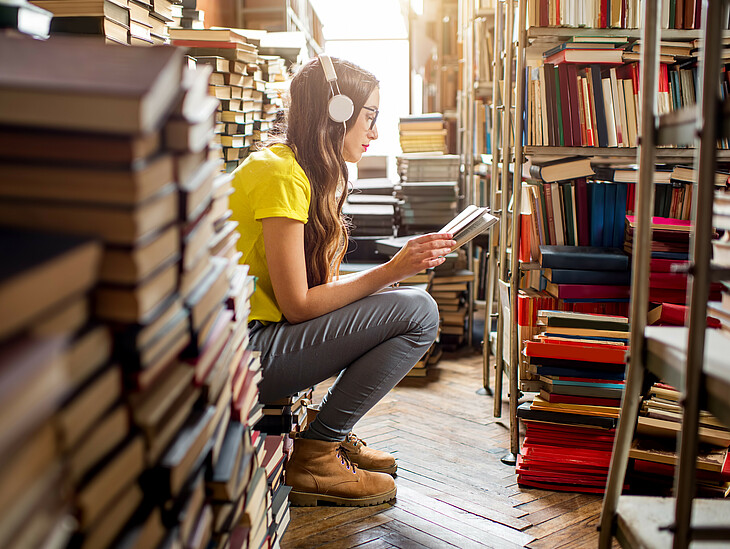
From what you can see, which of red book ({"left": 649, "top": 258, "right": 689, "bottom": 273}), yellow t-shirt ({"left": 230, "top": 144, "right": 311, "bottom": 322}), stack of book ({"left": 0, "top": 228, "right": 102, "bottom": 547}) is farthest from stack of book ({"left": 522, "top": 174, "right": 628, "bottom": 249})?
stack of book ({"left": 0, "top": 228, "right": 102, "bottom": 547})

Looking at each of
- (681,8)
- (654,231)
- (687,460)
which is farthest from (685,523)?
(681,8)

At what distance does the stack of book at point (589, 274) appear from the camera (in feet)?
6.01

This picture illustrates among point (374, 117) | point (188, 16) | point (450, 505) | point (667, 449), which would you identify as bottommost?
point (450, 505)

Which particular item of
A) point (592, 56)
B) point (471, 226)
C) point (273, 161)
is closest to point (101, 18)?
point (273, 161)

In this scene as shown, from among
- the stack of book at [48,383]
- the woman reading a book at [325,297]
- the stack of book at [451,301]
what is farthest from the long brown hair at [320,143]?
the stack of book at [451,301]

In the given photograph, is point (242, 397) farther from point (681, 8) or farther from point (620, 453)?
point (681, 8)

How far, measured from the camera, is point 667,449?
1733 mm

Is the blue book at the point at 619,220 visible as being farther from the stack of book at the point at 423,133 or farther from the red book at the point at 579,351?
the stack of book at the point at 423,133

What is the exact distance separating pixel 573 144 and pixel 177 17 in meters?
1.45

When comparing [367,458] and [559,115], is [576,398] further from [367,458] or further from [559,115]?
[559,115]

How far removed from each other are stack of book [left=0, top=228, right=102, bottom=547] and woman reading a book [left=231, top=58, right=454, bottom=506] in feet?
2.99

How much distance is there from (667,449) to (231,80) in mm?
1805

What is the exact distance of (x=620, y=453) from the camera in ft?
3.24

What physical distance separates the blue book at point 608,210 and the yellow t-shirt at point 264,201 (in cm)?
92
